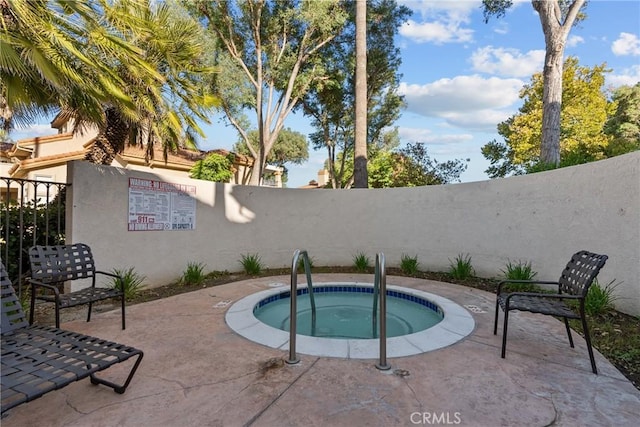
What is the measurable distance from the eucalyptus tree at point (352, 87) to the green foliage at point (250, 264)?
32.0 feet

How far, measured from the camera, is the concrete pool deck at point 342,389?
7.02 ft

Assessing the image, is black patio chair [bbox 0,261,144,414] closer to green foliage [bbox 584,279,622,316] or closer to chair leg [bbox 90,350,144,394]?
chair leg [bbox 90,350,144,394]

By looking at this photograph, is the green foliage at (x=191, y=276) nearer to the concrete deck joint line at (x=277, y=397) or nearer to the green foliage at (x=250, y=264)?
the green foliage at (x=250, y=264)

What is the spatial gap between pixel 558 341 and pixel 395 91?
52.5 feet

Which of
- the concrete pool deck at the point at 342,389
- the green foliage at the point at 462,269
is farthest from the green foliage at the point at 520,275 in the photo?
the concrete pool deck at the point at 342,389

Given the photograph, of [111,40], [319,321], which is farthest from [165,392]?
[111,40]

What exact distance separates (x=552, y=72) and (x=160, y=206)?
10.1 meters

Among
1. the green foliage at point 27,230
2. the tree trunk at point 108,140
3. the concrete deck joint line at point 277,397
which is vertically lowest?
the concrete deck joint line at point 277,397

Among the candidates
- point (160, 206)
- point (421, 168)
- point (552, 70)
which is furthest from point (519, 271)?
point (421, 168)

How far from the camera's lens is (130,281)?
5.18 meters

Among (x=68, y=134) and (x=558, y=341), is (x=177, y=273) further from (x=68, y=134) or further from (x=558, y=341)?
(x=68, y=134)

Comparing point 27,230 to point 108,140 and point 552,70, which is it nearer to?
point 108,140

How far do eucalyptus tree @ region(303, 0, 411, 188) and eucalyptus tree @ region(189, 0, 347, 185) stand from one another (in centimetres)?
79

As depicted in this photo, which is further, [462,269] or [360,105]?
[360,105]
